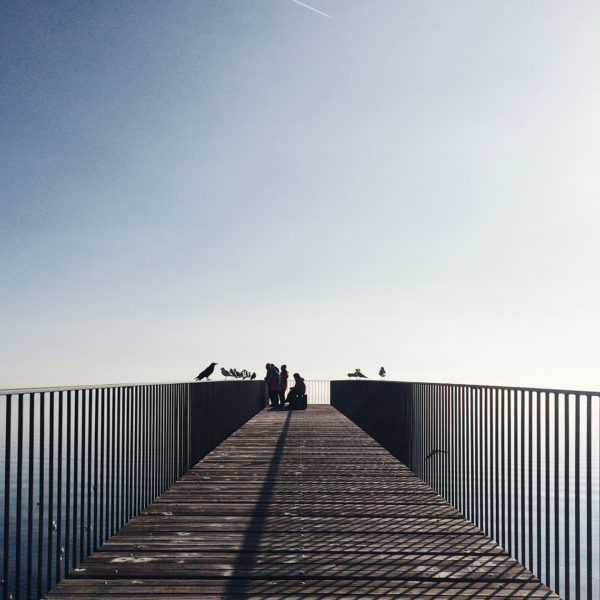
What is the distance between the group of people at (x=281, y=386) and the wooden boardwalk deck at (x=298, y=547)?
15786 millimetres

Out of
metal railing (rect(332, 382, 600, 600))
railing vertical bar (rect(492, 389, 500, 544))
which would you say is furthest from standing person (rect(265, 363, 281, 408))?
railing vertical bar (rect(492, 389, 500, 544))

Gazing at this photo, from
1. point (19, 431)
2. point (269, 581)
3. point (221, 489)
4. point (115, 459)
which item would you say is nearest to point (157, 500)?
point (221, 489)

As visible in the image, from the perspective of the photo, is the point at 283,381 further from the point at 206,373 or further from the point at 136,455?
the point at 136,455

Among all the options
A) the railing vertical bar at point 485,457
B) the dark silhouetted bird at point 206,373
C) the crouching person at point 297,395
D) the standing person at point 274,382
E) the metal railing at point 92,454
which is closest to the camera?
the metal railing at point 92,454

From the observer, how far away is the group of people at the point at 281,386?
24.1m

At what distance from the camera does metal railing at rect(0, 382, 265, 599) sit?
12.1 feet

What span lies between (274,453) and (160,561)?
6.01 metres

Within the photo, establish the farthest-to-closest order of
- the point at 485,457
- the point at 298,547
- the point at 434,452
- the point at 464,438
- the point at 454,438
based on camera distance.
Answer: the point at 434,452 → the point at 454,438 → the point at 464,438 → the point at 485,457 → the point at 298,547

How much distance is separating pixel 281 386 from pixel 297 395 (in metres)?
1.08

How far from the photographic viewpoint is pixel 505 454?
17.7ft

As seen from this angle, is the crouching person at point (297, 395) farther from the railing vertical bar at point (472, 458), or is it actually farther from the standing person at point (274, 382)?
the railing vertical bar at point (472, 458)

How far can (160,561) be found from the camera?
456 centimetres

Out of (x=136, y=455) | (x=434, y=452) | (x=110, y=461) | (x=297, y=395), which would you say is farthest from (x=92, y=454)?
(x=297, y=395)

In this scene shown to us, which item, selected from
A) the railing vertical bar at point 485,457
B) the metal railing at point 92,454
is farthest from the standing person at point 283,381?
the railing vertical bar at point 485,457
